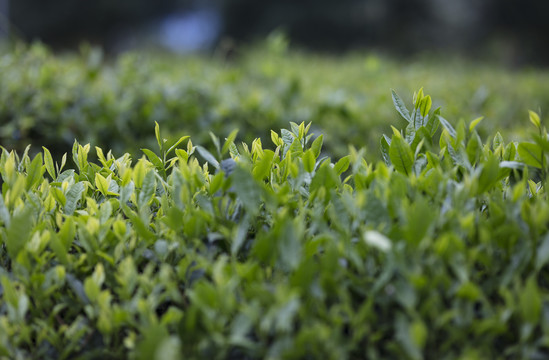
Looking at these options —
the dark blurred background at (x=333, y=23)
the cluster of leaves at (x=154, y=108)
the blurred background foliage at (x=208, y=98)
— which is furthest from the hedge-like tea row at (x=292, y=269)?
the dark blurred background at (x=333, y=23)

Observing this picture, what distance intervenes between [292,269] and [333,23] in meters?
20.2

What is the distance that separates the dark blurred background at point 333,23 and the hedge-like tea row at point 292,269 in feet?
60.4

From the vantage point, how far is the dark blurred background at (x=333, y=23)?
63.0ft

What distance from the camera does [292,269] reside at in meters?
1.33

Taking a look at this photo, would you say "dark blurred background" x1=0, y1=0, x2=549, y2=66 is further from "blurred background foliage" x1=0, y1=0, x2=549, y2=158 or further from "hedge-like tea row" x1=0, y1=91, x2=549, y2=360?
"hedge-like tea row" x1=0, y1=91, x2=549, y2=360

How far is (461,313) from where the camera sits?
50.3 inches

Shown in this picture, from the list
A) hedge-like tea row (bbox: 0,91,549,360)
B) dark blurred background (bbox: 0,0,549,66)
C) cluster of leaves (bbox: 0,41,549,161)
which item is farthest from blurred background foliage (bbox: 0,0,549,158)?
dark blurred background (bbox: 0,0,549,66)

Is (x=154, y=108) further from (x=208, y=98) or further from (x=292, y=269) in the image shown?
(x=292, y=269)

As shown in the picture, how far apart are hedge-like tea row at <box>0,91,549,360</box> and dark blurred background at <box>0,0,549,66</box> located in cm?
1840

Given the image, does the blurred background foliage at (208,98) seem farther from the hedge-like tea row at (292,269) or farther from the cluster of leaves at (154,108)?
the hedge-like tea row at (292,269)

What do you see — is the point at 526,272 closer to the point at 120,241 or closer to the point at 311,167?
the point at 311,167

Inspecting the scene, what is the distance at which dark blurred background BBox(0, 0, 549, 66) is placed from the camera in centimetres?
1919

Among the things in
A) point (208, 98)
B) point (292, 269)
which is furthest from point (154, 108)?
point (292, 269)

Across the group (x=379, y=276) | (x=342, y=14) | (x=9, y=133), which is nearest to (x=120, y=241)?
(x=379, y=276)
